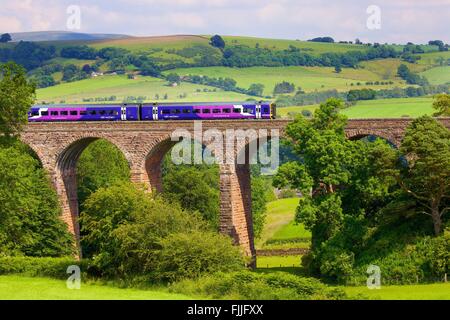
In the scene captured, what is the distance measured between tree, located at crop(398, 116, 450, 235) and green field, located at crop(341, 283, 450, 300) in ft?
19.6

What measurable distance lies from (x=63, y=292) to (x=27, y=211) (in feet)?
57.5

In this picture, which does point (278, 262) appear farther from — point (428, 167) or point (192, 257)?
point (192, 257)

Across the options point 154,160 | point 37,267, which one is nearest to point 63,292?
point 37,267

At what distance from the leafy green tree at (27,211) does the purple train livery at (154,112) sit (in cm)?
667

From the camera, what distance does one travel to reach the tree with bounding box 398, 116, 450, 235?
68688 millimetres

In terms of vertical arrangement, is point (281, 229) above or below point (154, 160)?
below

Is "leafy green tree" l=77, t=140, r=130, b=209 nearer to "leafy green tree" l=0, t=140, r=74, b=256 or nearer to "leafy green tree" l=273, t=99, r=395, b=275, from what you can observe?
"leafy green tree" l=0, t=140, r=74, b=256

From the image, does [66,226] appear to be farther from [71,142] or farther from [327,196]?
[327,196]

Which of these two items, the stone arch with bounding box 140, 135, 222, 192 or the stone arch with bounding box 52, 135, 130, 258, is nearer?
the stone arch with bounding box 140, 135, 222, 192

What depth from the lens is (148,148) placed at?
3445 inches

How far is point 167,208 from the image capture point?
70.6 m

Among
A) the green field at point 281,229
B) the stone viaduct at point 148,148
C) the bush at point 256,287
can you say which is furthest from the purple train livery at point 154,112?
the bush at point 256,287

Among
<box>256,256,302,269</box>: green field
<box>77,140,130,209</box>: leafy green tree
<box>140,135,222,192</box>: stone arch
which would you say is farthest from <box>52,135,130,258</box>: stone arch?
<box>256,256,302,269</box>: green field
